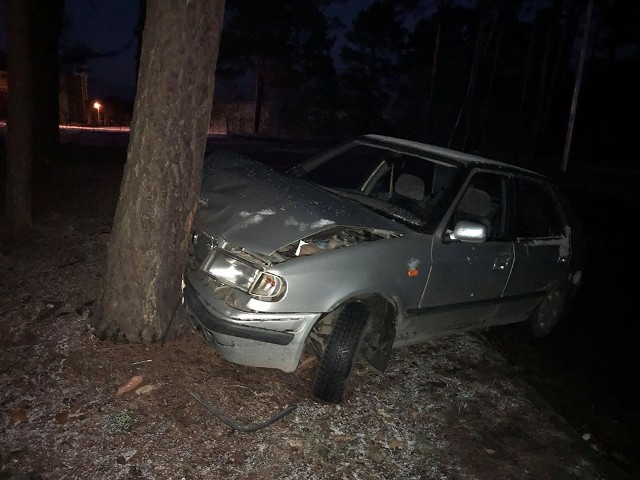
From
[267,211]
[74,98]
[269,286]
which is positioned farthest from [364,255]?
[74,98]

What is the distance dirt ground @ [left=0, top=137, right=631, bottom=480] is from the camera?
2516 mm

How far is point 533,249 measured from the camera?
4.22 metres

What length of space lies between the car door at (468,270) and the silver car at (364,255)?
12mm

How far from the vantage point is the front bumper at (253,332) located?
2.87 metres

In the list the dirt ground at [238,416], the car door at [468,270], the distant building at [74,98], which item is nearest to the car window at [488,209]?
the car door at [468,270]

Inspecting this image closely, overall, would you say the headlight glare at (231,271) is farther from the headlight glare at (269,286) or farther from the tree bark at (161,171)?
the tree bark at (161,171)

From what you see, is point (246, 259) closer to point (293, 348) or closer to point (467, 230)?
point (293, 348)

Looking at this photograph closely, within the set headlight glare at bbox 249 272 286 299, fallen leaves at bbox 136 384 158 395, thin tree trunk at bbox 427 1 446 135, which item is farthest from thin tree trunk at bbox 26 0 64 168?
thin tree trunk at bbox 427 1 446 135

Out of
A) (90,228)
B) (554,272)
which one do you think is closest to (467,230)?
A: (554,272)

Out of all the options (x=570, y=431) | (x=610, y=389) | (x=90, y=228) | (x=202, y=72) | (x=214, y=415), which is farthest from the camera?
(x=90, y=228)

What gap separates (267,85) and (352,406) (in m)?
33.5

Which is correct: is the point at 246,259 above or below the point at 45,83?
below

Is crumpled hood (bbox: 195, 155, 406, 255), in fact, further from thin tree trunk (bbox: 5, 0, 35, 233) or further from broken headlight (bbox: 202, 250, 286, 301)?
thin tree trunk (bbox: 5, 0, 35, 233)

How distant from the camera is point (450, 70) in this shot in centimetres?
3212
